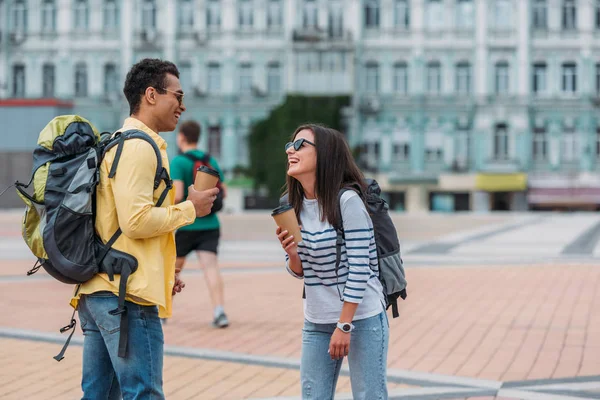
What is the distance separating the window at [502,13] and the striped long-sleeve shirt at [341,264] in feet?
181

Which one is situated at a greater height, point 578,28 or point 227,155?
point 578,28

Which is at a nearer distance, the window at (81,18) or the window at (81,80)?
the window at (81,18)

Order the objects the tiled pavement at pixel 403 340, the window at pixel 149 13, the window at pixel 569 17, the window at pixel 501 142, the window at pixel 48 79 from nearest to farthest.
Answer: the tiled pavement at pixel 403 340 < the window at pixel 569 17 < the window at pixel 501 142 < the window at pixel 149 13 < the window at pixel 48 79

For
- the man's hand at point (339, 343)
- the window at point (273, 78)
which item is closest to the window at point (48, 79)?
the window at point (273, 78)

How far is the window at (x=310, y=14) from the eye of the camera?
58.1 metres

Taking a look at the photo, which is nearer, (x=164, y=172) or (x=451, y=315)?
(x=164, y=172)

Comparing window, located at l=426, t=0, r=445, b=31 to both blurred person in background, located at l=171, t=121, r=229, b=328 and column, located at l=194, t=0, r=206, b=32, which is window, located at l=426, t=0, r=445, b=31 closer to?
column, located at l=194, t=0, r=206, b=32

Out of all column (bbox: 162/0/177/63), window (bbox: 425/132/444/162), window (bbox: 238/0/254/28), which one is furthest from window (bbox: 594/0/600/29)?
column (bbox: 162/0/177/63)

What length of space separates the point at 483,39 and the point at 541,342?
50.2 m

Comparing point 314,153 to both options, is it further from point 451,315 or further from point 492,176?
point 492,176

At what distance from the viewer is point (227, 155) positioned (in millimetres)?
59375

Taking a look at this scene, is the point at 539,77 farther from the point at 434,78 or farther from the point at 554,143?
the point at 434,78

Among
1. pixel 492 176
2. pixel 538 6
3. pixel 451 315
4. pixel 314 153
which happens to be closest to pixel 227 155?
pixel 492 176

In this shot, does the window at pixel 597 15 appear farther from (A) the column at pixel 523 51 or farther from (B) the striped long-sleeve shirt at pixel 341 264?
(B) the striped long-sleeve shirt at pixel 341 264
